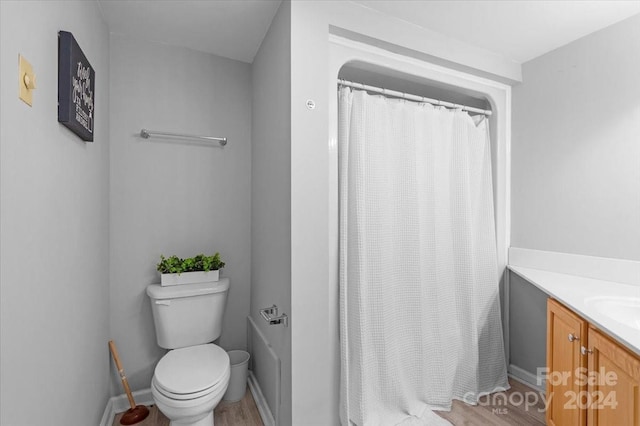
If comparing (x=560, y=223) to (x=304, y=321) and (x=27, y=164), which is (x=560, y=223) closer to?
(x=304, y=321)

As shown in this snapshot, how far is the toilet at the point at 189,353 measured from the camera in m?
1.54

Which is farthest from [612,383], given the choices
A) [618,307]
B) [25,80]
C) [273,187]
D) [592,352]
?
[25,80]

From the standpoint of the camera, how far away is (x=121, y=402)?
200cm

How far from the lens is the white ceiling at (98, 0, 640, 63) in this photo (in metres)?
1.71

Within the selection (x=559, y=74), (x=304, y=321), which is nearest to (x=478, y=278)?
(x=304, y=321)

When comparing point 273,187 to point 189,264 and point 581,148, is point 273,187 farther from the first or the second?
point 581,148

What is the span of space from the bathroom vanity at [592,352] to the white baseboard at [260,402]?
4.85 feet

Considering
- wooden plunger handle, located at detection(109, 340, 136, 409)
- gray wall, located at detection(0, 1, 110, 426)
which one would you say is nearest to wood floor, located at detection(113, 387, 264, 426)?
wooden plunger handle, located at detection(109, 340, 136, 409)

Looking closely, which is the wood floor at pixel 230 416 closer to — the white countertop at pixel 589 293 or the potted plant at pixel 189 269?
the potted plant at pixel 189 269

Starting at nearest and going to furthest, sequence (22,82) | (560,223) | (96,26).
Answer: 1. (22,82)
2. (96,26)
3. (560,223)

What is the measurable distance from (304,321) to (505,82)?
7.37 ft

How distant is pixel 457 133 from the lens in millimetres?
2145

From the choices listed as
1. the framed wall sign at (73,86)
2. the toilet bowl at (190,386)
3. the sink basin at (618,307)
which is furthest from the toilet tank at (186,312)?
the sink basin at (618,307)

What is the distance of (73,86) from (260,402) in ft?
6.40
